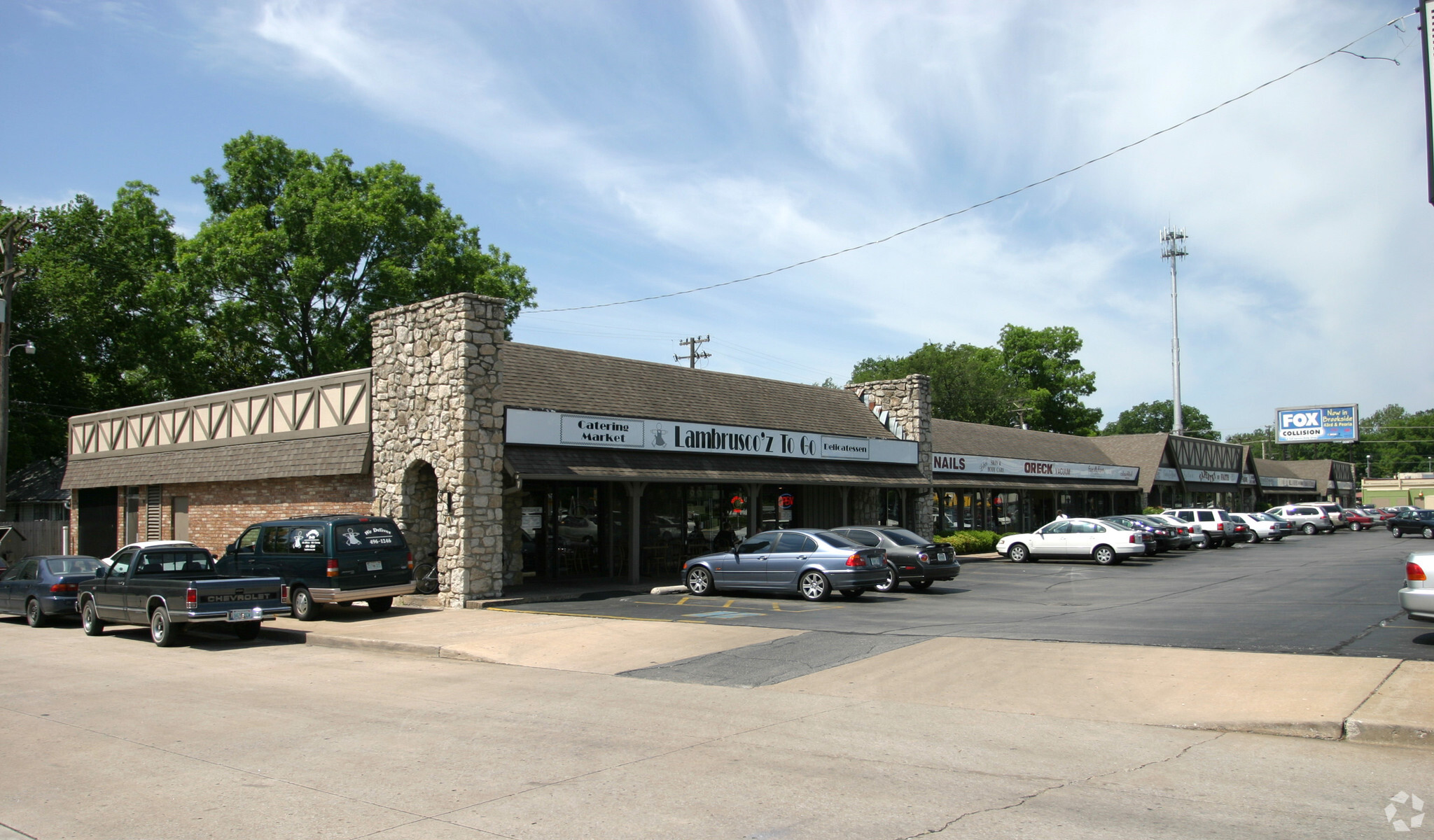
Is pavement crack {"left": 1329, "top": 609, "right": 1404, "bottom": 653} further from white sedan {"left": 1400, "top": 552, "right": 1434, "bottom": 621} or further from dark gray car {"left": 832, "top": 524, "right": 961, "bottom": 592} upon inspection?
dark gray car {"left": 832, "top": 524, "right": 961, "bottom": 592}

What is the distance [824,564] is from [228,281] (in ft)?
88.3

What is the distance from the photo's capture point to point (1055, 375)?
86375 millimetres

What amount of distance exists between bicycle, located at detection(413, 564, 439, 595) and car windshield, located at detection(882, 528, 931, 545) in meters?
10.2

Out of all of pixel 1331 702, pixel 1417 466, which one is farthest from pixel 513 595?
pixel 1417 466

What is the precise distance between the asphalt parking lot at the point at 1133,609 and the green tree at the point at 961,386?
4291 cm

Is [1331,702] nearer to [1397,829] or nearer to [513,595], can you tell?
[1397,829]

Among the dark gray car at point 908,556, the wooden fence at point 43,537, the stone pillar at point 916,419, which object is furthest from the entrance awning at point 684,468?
the wooden fence at point 43,537

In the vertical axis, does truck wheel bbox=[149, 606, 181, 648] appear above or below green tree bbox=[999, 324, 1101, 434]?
below

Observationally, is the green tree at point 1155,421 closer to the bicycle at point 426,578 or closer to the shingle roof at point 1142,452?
the shingle roof at point 1142,452

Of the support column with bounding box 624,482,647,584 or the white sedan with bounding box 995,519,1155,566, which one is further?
the white sedan with bounding box 995,519,1155,566

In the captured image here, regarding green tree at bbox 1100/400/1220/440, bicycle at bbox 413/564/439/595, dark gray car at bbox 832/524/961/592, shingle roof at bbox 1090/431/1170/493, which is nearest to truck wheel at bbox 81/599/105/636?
bicycle at bbox 413/564/439/595

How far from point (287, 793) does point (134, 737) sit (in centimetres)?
288

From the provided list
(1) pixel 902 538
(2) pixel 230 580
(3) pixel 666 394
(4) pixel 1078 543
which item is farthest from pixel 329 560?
(4) pixel 1078 543

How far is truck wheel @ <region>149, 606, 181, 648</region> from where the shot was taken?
593 inches
